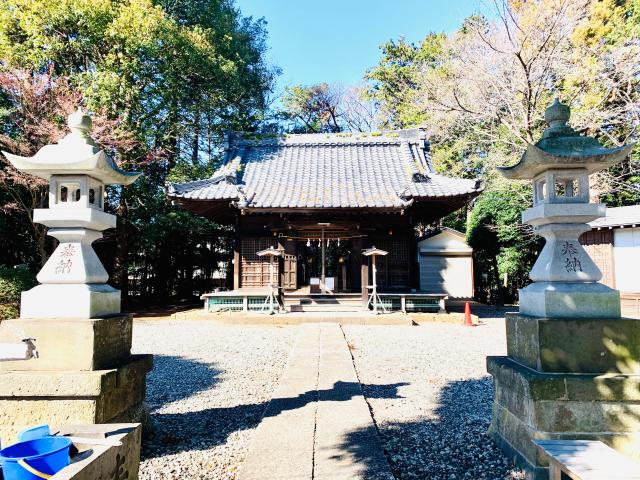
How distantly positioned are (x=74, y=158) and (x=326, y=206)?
26.5 feet

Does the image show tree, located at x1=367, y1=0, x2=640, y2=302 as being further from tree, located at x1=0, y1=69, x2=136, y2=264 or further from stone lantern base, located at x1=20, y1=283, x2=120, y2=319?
stone lantern base, located at x1=20, y1=283, x2=120, y2=319

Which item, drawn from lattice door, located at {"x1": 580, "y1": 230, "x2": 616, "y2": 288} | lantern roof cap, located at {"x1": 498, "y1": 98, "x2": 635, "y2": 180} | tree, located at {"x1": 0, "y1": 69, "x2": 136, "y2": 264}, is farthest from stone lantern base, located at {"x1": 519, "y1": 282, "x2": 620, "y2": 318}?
tree, located at {"x1": 0, "y1": 69, "x2": 136, "y2": 264}

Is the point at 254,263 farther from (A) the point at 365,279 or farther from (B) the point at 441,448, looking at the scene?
(B) the point at 441,448

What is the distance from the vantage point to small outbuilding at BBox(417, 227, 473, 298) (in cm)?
1507

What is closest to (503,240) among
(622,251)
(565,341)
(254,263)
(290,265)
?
(622,251)

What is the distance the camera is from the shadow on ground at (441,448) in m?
2.73

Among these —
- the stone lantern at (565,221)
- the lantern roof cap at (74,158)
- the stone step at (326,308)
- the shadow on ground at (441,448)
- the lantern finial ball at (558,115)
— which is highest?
the lantern finial ball at (558,115)

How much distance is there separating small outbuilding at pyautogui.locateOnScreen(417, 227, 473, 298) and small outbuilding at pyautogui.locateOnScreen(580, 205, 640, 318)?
4260 mm

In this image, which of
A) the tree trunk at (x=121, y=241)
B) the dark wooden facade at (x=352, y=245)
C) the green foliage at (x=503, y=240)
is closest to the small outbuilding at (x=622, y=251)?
the green foliage at (x=503, y=240)

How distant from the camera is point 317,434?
321 cm

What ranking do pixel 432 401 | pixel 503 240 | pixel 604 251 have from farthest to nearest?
pixel 503 240
pixel 604 251
pixel 432 401

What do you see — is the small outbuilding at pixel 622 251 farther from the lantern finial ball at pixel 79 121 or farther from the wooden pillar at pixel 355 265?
the lantern finial ball at pixel 79 121

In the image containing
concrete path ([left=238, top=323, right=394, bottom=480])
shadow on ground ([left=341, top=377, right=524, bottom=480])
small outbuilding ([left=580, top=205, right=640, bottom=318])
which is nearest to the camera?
concrete path ([left=238, top=323, right=394, bottom=480])

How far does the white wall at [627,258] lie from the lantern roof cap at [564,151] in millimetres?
10514
